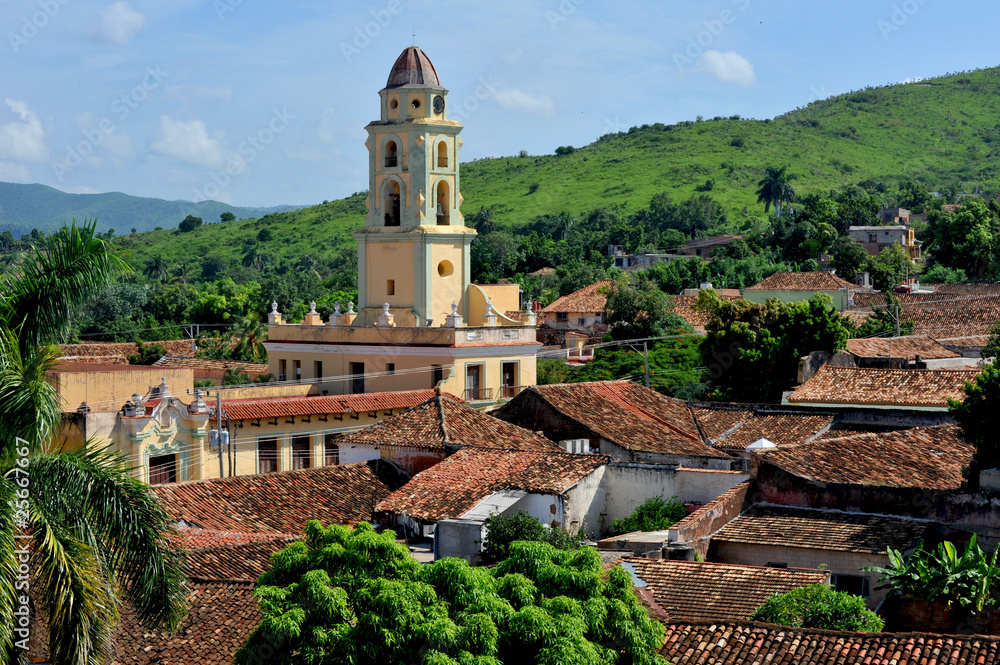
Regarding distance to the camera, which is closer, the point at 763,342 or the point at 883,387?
the point at 883,387

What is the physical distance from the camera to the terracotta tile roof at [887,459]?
21.0 metres

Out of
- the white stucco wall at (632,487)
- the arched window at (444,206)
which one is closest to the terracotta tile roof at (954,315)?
the arched window at (444,206)

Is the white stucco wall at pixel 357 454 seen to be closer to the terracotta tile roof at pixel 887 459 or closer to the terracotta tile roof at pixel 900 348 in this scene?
the terracotta tile roof at pixel 887 459

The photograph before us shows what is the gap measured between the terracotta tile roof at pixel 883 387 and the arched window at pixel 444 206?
503 inches

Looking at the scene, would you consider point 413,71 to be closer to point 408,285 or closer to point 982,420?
point 408,285

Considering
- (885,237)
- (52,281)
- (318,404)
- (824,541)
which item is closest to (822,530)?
(824,541)

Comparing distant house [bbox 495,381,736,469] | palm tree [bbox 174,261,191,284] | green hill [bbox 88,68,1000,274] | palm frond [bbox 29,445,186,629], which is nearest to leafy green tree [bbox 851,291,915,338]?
distant house [bbox 495,381,736,469]

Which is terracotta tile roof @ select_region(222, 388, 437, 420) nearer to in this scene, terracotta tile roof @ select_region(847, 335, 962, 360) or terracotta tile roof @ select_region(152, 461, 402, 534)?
terracotta tile roof @ select_region(152, 461, 402, 534)

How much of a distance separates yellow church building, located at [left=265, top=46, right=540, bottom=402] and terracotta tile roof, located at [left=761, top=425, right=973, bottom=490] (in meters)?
14.6

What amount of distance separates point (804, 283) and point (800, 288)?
557mm

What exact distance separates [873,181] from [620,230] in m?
40.5

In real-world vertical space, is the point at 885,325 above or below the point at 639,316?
below

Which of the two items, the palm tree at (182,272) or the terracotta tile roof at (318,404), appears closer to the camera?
the terracotta tile roof at (318,404)

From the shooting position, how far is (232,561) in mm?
17391
